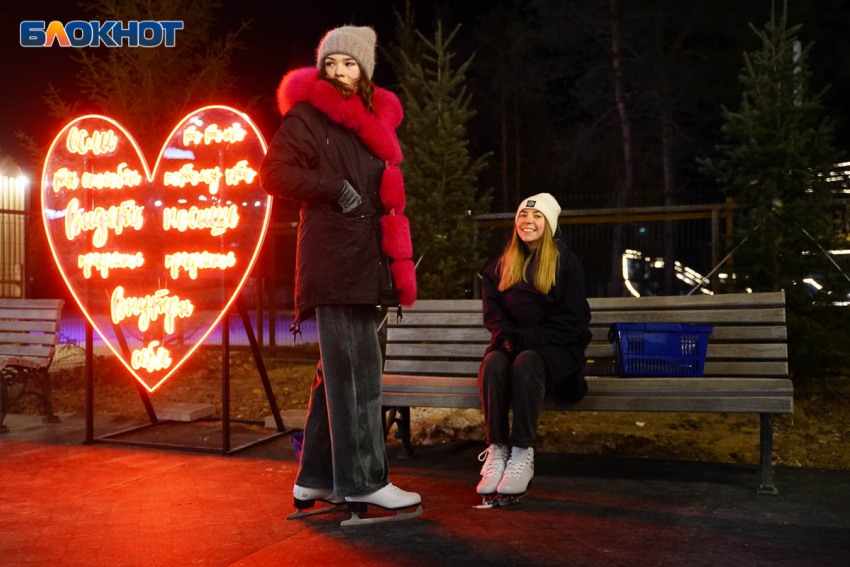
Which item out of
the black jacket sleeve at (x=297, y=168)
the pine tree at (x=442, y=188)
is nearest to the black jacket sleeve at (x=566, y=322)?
the black jacket sleeve at (x=297, y=168)

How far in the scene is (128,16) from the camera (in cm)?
1113

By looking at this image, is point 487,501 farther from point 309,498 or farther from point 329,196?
point 329,196

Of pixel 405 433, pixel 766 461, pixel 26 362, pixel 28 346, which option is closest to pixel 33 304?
pixel 28 346

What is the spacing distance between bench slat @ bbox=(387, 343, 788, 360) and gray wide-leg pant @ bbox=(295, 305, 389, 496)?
1524mm

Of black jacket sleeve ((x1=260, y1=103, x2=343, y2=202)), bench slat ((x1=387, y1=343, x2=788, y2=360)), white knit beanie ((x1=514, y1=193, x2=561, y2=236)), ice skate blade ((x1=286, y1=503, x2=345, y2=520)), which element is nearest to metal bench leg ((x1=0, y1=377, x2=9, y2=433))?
bench slat ((x1=387, y1=343, x2=788, y2=360))

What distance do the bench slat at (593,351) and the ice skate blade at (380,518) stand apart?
1608 millimetres

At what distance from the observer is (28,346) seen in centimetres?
736

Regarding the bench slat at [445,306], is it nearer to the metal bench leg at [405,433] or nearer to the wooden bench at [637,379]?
the wooden bench at [637,379]

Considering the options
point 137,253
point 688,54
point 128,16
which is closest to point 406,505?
point 137,253

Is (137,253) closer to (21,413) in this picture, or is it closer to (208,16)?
(21,413)

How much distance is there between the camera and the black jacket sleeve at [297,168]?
12.8 feet

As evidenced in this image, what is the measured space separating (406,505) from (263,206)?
2588mm

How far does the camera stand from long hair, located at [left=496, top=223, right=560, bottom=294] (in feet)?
15.8

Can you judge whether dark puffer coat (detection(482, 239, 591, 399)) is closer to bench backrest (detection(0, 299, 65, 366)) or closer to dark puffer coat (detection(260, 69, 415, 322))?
dark puffer coat (detection(260, 69, 415, 322))
